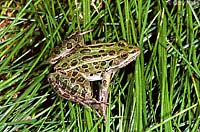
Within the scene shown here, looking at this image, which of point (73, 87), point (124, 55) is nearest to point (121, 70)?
point (124, 55)

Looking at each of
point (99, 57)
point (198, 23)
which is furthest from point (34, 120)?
point (198, 23)

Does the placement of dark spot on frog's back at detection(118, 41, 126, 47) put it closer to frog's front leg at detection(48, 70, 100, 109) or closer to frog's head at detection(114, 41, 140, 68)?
frog's head at detection(114, 41, 140, 68)

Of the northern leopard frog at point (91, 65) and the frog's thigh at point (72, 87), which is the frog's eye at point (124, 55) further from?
the frog's thigh at point (72, 87)

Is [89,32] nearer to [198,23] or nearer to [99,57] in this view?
→ [99,57]

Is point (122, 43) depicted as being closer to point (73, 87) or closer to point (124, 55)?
point (124, 55)

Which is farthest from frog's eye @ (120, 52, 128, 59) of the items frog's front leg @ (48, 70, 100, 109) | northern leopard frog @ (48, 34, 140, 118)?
frog's front leg @ (48, 70, 100, 109)

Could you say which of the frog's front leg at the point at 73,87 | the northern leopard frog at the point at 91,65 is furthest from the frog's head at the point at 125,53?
the frog's front leg at the point at 73,87

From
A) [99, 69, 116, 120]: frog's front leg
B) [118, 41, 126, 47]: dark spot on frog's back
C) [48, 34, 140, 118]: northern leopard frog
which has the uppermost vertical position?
[118, 41, 126, 47]: dark spot on frog's back
